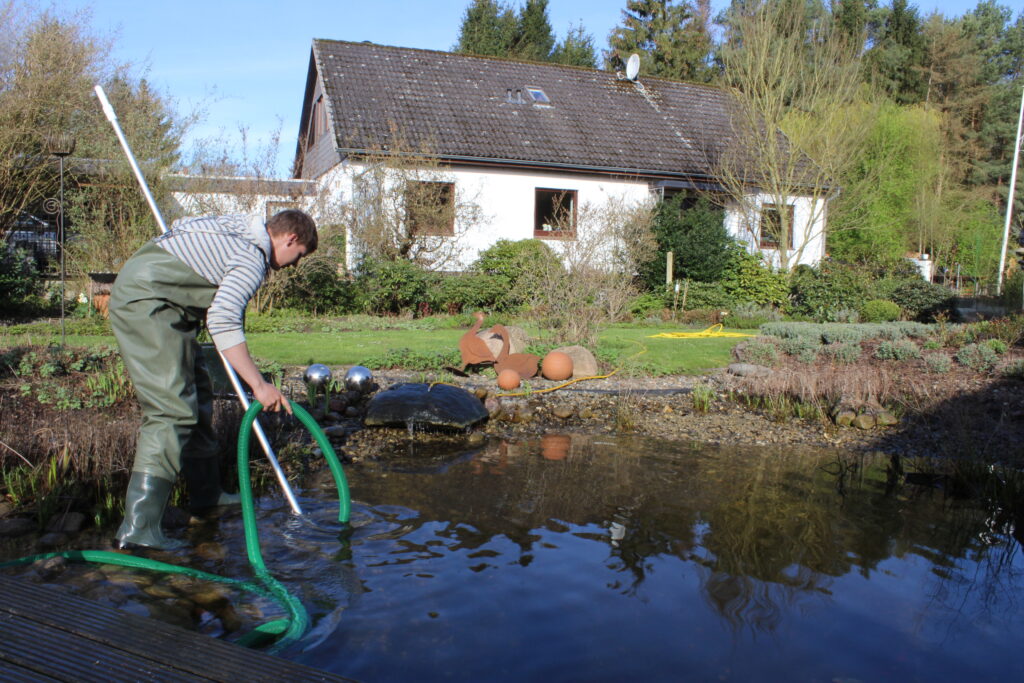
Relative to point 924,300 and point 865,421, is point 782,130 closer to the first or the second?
point 924,300

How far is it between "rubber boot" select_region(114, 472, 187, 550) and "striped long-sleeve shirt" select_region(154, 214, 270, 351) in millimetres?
846

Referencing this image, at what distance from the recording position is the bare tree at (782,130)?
20.5 meters

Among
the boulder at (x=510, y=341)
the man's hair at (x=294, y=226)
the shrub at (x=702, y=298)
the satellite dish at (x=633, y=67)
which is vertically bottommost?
the boulder at (x=510, y=341)

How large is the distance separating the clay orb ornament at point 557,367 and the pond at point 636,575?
312 centimetres

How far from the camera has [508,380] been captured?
27.7 feet

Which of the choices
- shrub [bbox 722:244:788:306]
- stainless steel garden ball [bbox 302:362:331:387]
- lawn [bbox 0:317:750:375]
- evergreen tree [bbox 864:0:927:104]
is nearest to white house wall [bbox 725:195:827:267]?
shrub [bbox 722:244:788:306]

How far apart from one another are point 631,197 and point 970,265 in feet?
49.0

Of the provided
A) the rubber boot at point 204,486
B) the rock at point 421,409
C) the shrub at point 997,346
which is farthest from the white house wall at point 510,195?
the rubber boot at point 204,486

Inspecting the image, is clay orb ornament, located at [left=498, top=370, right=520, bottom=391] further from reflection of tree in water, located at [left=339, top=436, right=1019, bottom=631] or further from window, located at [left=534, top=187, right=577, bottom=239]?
window, located at [left=534, top=187, right=577, bottom=239]

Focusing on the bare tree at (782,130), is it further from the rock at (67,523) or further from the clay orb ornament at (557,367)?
the rock at (67,523)

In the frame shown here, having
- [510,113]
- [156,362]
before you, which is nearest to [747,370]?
[156,362]

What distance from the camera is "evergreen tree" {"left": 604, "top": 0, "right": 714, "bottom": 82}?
121ft

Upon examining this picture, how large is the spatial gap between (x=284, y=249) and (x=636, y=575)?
2354mm

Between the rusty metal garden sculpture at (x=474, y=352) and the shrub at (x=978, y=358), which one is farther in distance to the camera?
the shrub at (x=978, y=358)
